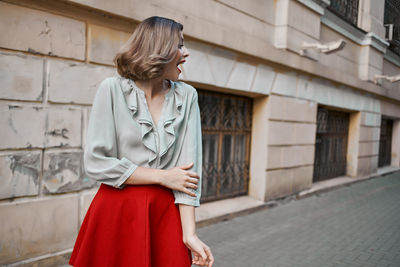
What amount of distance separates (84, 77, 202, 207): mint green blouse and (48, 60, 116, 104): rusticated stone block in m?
2.24

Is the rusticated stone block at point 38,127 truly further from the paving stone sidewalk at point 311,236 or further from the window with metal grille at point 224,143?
the window with metal grille at point 224,143

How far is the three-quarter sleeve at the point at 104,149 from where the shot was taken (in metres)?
1.39

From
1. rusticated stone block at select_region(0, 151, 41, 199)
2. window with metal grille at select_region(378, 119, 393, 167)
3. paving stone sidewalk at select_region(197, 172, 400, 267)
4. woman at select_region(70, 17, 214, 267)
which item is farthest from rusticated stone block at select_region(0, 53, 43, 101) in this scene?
window with metal grille at select_region(378, 119, 393, 167)

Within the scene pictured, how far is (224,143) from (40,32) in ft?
12.1

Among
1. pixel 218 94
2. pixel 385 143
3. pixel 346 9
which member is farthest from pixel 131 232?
pixel 385 143

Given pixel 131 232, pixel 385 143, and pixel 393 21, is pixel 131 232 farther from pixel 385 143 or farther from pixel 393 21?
pixel 385 143

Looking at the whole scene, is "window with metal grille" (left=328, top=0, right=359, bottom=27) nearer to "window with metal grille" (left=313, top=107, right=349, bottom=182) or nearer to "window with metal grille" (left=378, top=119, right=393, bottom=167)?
"window with metal grille" (left=313, top=107, right=349, bottom=182)

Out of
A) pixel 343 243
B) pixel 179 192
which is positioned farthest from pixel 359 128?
pixel 179 192

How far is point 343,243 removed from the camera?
15.2 feet

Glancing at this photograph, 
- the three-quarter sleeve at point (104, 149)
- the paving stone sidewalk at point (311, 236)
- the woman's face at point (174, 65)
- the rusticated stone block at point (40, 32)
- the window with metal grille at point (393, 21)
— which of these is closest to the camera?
the three-quarter sleeve at point (104, 149)

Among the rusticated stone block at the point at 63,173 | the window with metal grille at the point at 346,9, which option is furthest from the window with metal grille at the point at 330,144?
the rusticated stone block at the point at 63,173

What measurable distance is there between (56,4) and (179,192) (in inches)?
111

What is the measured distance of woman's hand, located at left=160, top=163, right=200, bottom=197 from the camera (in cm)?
144

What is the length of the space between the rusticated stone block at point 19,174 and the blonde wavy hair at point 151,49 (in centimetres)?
233
